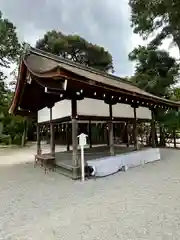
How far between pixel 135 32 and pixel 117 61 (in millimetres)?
11597

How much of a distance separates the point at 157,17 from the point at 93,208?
10.9 meters

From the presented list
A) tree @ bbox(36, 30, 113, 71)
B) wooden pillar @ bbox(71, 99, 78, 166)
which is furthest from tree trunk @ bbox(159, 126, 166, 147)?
tree @ bbox(36, 30, 113, 71)

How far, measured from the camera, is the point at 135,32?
1276 cm

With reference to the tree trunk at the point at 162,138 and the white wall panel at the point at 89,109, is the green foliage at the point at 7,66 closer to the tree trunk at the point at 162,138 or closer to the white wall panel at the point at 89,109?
the white wall panel at the point at 89,109

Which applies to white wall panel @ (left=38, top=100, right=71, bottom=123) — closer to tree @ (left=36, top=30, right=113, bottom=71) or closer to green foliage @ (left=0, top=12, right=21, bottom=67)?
green foliage @ (left=0, top=12, right=21, bottom=67)

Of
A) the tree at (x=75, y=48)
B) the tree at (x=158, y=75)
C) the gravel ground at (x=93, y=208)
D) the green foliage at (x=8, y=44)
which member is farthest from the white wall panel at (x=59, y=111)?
the tree at (x=75, y=48)

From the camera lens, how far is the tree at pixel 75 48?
68.4 feet

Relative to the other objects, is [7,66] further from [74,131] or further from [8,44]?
[74,131]

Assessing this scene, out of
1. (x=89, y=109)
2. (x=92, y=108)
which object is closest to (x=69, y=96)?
(x=89, y=109)

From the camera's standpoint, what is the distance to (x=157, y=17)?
1148cm

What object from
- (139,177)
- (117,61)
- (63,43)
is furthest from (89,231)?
(117,61)

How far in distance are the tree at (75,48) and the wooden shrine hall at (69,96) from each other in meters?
13.0

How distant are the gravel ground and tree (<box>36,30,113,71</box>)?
17046mm

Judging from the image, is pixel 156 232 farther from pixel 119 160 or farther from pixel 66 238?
pixel 119 160
